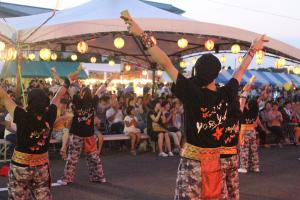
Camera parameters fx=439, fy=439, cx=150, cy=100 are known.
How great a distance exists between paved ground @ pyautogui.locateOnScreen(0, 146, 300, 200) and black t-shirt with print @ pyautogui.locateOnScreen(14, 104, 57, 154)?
105 inches

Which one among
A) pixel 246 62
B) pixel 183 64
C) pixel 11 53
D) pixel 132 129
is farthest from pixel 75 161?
pixel 183 64

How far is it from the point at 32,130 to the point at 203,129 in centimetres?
180

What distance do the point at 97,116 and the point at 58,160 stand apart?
2640mm

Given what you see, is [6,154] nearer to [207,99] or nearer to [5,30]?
[5,30]

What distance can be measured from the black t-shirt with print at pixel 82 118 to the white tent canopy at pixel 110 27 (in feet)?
13.1

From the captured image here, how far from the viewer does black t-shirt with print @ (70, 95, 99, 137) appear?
25.2 feet

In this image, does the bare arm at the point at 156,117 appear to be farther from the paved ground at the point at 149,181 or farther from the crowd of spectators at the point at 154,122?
the paved ground at the point at 149,181

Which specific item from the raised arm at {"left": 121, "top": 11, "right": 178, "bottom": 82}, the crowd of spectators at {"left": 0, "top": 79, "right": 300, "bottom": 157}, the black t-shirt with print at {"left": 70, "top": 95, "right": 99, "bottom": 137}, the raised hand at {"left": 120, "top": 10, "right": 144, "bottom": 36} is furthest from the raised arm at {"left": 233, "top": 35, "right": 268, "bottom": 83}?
the crowd of spectators at {"left": 0, "top": 79, "right": 300, "bottom": 157}

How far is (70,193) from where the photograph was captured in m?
7.22

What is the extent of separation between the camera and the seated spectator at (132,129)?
11.9 meters

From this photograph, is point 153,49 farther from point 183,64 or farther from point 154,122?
point 183,64

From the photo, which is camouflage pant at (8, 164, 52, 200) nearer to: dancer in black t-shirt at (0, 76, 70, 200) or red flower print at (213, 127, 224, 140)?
dancer in black t-shirt at (0, 76, 70, 200)

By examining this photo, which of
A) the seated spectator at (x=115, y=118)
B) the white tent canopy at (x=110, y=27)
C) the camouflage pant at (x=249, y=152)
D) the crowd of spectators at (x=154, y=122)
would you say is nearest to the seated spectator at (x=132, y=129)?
the crowd of spectators at (x=154, y=122)

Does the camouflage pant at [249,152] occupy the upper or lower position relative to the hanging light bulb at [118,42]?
lower
